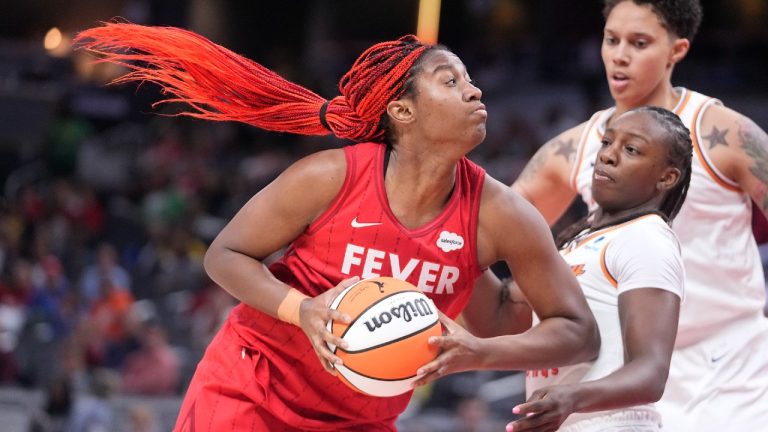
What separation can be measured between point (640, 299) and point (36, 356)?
8059mm

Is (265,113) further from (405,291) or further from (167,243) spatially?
(167,243)

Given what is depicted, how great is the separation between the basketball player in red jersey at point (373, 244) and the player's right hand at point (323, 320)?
91 mm

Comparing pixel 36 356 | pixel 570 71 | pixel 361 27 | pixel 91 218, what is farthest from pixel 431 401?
pixel 361 27

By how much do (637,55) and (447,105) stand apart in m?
1.16

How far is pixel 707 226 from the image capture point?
12.5ft

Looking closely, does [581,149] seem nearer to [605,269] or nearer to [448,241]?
[605,269]

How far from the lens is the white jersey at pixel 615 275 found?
3.03m

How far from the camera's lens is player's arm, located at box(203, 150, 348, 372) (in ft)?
9.90

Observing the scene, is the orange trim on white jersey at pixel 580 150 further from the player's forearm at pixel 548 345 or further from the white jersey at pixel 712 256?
the player's forearm at pixel 548 345

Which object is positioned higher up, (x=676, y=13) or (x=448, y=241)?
(x=676, y=13)

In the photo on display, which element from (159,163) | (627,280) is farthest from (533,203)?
(159,163)

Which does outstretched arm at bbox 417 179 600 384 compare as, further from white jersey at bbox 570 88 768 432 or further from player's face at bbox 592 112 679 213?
white jersey at bbox 570 88 768 432

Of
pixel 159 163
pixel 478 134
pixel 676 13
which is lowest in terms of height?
pixel 159 163

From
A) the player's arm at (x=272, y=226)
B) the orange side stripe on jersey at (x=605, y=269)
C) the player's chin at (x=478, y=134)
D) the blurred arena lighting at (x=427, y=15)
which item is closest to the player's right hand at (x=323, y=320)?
the player's arm at (x=272, y=226)
